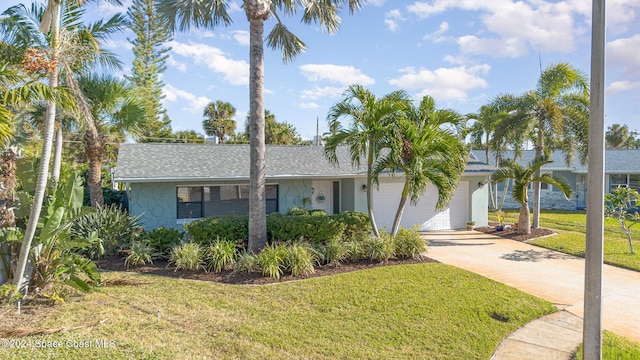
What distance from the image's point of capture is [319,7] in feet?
35.7

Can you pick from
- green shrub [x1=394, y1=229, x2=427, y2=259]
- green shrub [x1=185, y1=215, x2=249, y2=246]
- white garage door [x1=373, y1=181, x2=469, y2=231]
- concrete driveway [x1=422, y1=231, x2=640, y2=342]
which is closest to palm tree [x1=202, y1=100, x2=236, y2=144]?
white garage door [x1=373, y1=181, x2=469, y2=231]

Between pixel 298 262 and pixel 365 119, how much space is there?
174 inches

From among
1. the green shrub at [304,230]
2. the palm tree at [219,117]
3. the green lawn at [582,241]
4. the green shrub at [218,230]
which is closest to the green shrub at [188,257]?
the green shrub at [218,230]

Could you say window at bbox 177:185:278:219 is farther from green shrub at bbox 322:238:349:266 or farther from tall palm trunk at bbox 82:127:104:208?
green shrub at bbox 322:238:349:266

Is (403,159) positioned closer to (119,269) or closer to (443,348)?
(443,348)

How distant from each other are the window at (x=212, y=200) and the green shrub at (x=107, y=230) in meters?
2.61

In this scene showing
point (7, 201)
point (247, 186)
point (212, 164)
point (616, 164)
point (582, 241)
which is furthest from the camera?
point (616, 164)

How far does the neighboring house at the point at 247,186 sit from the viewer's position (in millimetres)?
12070

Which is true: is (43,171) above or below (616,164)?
below

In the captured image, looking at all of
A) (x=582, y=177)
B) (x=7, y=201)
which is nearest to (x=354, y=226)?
(x=7, y=201)

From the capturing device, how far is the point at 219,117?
3500 centimetres

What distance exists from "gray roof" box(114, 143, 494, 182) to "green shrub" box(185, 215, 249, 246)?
2720 mm

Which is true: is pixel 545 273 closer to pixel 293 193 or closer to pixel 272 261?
pixel 272 261

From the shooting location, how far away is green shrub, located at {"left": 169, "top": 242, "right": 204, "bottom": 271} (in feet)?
27.9
